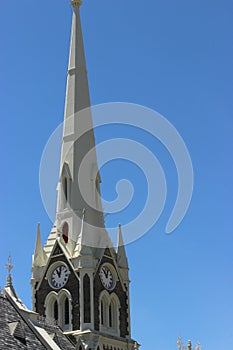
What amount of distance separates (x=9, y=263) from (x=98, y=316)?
13.4m

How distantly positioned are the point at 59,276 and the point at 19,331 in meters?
19.8

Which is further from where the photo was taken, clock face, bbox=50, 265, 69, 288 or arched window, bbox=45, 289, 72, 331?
clock face, bbox=50, 265, 69, 288

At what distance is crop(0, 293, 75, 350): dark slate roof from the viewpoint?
41.4 m

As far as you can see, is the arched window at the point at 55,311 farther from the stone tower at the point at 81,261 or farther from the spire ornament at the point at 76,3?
the spire ornament at the point at 76,3

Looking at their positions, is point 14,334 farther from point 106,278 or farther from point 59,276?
point 106,278

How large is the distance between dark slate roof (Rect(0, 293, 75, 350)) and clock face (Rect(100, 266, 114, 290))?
13.3 metres

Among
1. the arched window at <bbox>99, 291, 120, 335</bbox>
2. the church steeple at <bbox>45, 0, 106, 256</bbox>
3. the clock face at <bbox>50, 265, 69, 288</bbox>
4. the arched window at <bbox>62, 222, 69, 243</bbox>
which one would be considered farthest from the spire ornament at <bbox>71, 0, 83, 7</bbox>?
the arched window at <bbox>99, 291, 120, 335</bbox>

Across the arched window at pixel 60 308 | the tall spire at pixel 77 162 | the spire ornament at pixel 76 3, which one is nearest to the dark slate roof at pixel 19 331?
the arched window at pixel 60 308

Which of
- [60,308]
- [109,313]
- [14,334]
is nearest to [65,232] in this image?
[60,308]

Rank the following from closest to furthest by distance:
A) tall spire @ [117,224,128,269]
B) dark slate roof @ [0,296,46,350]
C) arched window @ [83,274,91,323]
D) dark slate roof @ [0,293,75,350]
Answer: dark slate roof @ [0,296,46,350]
dark slate roof @ [0,293,75,350]
arched window @ [83,274,91,323]
tall spire @ [117,224,128,269]

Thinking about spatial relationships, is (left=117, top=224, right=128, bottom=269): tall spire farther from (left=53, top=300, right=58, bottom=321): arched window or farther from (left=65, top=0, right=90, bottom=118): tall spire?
(left=65, top=0, right=90, bottom=118): tall spire

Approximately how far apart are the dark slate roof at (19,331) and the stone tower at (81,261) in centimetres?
893

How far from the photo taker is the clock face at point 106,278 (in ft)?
205

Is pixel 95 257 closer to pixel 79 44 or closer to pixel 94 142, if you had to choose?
pixel 94 142
